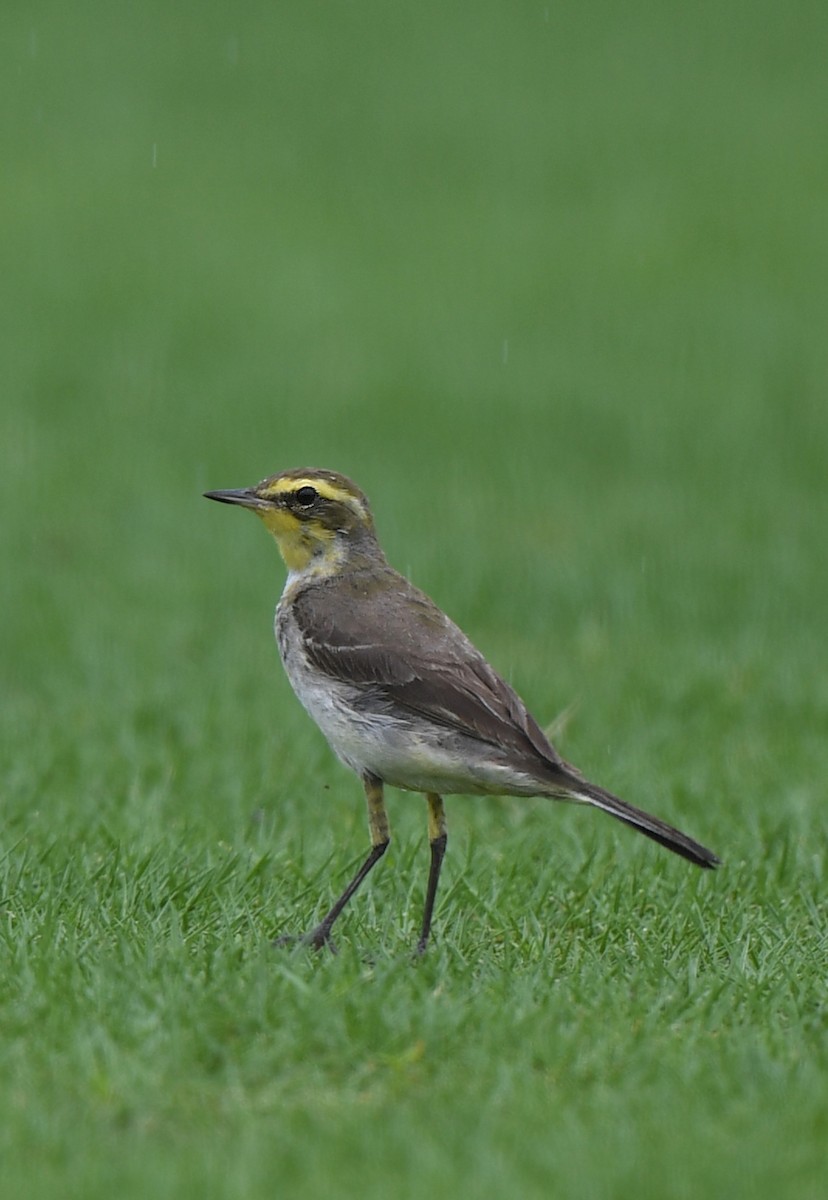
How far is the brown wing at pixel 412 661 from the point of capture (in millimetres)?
6305

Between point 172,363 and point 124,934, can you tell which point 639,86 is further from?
point 124,934

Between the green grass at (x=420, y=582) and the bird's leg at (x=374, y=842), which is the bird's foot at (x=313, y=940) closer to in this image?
the bird's leg at (x=374, y=842)

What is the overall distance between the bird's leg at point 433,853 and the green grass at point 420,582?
11 centimetres

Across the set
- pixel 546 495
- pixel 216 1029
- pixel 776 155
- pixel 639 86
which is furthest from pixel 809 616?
pixel 639 86

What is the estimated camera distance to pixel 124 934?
6.21 metres

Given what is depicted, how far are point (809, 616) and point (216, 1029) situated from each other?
7730mm

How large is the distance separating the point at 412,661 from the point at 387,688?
15 cm

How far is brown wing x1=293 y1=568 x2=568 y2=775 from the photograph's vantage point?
6.30 meters

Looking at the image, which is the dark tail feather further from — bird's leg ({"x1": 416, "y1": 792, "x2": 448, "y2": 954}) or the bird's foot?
the bird's foot

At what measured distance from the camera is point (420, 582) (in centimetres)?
1261

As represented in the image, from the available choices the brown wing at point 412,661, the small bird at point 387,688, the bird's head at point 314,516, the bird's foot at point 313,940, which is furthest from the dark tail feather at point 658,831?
the bird's head at point 314,516

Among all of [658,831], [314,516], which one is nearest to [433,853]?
[658,831]

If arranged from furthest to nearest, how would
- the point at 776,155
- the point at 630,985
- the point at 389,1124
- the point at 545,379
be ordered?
the point at 776,155 < the point at 545,379 < the point at 630,985 < the point at 389,1124

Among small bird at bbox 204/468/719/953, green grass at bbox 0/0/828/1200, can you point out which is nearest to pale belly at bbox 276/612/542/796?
small bird at bbox 204/468/719/953
